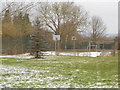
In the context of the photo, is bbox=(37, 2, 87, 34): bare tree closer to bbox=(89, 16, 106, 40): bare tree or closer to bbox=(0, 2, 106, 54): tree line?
bbox=(0, 2, 106, 54): tree line

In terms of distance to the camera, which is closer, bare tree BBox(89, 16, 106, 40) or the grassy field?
the grassy field

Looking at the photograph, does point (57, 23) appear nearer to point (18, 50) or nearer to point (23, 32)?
point (23, 32)

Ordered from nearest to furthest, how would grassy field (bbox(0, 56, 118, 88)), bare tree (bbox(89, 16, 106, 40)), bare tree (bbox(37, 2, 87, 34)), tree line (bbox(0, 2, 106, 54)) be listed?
1. grassy field (bbox(0, 56, 118, 88))
2. tree line (bbox(0, 2, 106, 54))
3. bare tree (bbox(37, 2, 87, 34))
4. bare tree (bbox(89, 16, 106, 40))

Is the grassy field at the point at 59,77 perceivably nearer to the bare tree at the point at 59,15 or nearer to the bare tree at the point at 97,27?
the bare tree at the point at 59,15

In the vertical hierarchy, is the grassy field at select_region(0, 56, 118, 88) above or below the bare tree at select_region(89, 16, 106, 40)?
below

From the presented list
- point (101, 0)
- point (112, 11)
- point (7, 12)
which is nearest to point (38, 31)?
point (7, 12)

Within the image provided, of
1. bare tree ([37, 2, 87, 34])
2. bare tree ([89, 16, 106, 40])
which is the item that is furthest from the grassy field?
bare tree ([89, 16, 106, 40])

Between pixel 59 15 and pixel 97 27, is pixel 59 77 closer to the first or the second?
pixel 59 15

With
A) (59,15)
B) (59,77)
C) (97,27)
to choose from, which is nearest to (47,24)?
(59,15)

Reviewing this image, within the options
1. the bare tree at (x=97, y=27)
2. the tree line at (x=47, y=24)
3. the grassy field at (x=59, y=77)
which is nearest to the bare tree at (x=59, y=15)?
the tree line at (x=47, y=24)

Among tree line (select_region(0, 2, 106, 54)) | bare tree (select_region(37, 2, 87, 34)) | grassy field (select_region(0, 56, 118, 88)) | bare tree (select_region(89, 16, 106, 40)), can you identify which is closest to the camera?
grassy field (select_region(0, 56, 118, 88))

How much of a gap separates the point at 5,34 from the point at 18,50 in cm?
180

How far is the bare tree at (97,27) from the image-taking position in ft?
93.9

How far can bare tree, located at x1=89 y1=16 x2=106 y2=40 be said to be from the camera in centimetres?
2862
